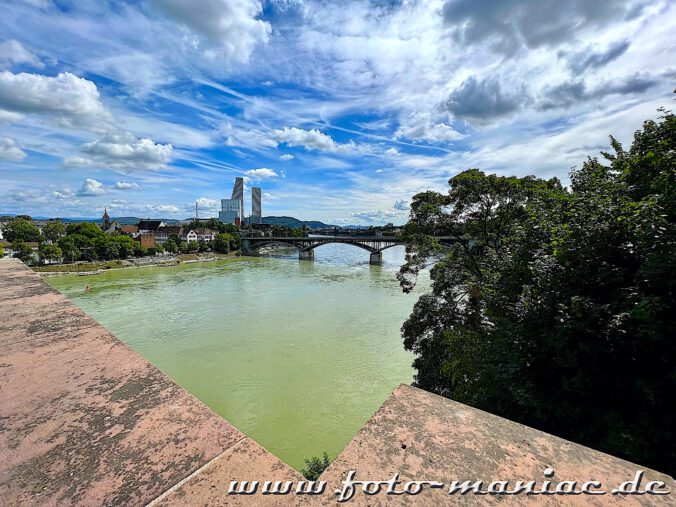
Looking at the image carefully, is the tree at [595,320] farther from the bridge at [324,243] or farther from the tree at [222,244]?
the tree at [222,244]

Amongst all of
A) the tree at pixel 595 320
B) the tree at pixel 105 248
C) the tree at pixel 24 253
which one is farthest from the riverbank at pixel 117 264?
the tree at pixel 595 320

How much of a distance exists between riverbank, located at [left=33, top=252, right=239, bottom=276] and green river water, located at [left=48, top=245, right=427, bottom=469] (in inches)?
407

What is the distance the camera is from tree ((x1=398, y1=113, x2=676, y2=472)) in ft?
10.7

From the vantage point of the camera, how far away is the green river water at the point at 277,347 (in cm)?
885

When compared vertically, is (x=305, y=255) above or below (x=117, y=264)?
above

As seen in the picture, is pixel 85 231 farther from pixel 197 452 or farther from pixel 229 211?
pixel 229 211

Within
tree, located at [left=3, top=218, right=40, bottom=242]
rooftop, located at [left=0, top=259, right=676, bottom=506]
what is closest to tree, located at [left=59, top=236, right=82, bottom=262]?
tree, located at [left=3, top=218, right=40, bottom=242]

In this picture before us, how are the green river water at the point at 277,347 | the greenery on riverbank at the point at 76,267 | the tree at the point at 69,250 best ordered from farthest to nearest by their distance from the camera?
the tree at the point at 69,250, the greenery on riverbank at the point at 76,267, the green river water at the point at 277,347

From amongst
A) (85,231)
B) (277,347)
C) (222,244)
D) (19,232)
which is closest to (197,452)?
(277,347)

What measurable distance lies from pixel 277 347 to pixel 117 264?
4081 centimetres

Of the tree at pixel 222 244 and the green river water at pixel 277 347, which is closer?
the green river water at pixel 277 347

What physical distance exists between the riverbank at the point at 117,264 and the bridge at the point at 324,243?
19.5ft

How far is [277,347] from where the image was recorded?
13.9 metres

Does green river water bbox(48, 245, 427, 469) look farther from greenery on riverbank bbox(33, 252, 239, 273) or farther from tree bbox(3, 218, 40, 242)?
tree bbox(3, 218, 40, 242)
